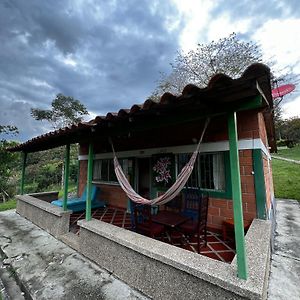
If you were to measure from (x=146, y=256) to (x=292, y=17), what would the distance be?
30.9 feet

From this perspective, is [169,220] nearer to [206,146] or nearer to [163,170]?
[163,170]

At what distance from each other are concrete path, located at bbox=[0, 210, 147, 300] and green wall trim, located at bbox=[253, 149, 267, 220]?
2.80m

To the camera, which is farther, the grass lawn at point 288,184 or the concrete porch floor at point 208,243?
Result: the grass lawn at point 288,184

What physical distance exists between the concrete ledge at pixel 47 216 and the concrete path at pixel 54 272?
0.27 meters

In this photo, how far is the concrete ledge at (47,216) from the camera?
4.39m

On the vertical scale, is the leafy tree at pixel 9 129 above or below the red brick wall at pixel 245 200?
above

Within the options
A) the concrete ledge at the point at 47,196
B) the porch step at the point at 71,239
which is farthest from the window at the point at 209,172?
the concrete ledge at the point at 47,196

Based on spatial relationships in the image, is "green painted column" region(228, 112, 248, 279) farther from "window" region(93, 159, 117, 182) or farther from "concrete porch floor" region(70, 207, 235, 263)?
"window" region(93, 159, 117, 182)

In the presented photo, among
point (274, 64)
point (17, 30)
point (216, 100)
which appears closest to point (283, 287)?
point (216, 100)

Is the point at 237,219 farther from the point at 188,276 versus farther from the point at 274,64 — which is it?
the point at 274,64

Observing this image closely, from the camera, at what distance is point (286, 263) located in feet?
10.5

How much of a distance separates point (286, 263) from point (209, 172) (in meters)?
2.17

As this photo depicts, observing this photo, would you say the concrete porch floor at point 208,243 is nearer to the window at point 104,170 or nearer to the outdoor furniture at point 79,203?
the outdoor furniture at point 79,203

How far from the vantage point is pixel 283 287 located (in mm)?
2529
